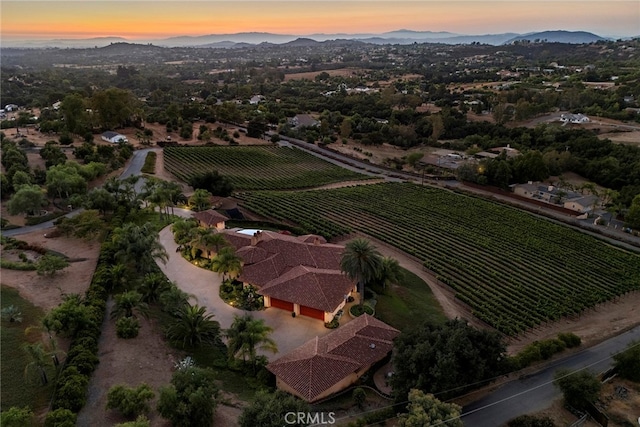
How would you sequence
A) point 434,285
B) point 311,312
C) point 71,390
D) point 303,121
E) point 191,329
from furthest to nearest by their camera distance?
point 303,121
point 434,285
point 311,312
point 191,329
point 71,390

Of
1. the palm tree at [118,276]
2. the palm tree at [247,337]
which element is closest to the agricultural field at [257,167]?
the palm tree at [118,276]

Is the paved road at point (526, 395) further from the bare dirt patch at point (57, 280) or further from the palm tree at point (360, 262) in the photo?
the bare dirt patch at point (57, 280)

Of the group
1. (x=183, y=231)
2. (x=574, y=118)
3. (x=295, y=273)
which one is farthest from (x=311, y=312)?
(x=574, y=118)

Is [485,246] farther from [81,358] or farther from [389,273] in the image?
[81,358]

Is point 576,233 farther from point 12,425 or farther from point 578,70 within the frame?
point 578,70

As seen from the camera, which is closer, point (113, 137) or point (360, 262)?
point (360, 262)

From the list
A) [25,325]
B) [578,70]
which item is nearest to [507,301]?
[25,325]

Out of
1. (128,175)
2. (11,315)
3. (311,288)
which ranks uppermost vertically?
(311,288)
